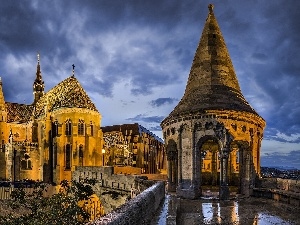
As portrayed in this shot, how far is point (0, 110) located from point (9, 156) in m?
8.27

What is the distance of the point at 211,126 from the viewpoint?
779 inches

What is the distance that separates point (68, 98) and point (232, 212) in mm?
36487

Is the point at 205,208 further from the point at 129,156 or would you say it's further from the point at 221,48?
the point at 129,156

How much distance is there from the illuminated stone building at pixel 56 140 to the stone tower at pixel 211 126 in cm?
2525

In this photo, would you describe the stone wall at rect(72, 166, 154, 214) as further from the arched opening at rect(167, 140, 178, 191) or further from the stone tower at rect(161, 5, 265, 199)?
the stone tower at rect(161, 5, 265, 199)

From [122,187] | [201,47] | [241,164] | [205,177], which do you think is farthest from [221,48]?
[122,187]

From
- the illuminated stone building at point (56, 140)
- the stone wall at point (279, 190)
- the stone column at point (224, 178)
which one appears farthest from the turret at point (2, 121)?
the stone wall at point (279, 190)

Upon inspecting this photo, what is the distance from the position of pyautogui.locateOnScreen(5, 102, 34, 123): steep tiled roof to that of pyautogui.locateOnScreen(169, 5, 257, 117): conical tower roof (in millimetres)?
39455

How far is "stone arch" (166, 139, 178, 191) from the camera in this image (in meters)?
22.5

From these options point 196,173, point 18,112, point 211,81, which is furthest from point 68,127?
Answer: point 196,173

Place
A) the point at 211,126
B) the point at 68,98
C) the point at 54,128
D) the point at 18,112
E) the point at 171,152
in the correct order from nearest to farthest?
the point at 211,126, the point at 171,152, the point at 68,98, the point at 54,128, the point at 18,112

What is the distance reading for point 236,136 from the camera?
19.9 meters

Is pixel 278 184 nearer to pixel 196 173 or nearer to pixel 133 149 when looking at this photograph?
pixel 196 173

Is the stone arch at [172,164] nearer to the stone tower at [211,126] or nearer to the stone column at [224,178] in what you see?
the stone tower at [211,126]
